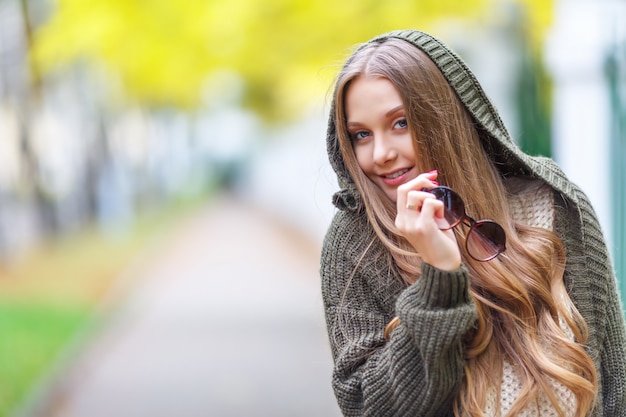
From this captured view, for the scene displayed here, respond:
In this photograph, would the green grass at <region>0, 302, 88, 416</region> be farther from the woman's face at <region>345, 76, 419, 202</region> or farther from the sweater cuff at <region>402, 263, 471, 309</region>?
the sweater cuff at <region>402, 263, 471, 309</region>

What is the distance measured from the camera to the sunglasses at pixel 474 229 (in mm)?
2029

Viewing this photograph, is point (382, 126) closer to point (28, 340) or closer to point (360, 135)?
point (360, 135)

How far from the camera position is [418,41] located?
2.24 meters

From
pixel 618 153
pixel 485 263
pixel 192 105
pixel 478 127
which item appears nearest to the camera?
pixel 485 263

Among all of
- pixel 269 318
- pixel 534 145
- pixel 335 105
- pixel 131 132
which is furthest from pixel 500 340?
pixel 131 132

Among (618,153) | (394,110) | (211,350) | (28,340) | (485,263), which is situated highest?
(394,110)

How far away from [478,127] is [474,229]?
0.39 m

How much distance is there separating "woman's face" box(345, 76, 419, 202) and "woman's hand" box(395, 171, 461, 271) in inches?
8.8

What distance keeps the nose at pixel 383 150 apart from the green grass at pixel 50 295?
4736 millimetres

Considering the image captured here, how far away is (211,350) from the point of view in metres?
8.38

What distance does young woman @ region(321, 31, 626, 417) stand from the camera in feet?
6.65

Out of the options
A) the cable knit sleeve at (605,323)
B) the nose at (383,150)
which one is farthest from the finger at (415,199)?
the cable knit sleeve at (605,323)

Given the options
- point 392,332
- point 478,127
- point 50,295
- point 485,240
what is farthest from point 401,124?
point 50,295

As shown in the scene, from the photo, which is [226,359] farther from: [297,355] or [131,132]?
[131,132]
